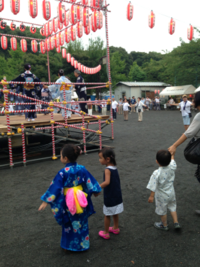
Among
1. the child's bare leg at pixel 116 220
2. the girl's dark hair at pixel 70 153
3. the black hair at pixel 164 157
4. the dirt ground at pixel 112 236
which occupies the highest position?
the girl's dark hair at pixel 70 153

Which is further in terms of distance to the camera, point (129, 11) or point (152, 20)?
point (152, 20)

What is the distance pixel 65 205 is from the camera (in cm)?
262

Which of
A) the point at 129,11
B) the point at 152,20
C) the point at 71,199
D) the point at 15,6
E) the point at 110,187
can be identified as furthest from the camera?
the point at 152,20

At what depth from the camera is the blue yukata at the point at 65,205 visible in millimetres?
2533

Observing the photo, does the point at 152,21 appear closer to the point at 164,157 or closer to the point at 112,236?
the point at 164,157

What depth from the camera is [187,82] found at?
30.4 metres

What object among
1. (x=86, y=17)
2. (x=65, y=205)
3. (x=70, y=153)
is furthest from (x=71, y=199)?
(x=86, y=17)

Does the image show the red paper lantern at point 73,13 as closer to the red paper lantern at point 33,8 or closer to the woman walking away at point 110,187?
the red paper lantern at point 33,8

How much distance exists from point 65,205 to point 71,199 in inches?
6.5

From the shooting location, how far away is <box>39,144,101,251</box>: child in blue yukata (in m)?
2.53

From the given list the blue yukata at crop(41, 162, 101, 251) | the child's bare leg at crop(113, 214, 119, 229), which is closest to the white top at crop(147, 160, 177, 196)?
the child's bare leg at crop(113, 214, 119, 229)

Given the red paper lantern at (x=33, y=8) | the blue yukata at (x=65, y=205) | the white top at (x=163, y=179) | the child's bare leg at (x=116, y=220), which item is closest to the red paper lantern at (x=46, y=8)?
the red paper lantern at (x=33, y=8)

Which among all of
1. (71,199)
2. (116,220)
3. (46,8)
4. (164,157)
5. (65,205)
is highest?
(46,8)

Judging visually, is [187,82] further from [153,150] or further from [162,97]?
[153,150]
